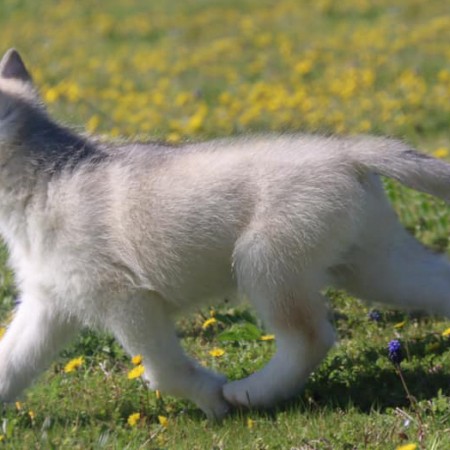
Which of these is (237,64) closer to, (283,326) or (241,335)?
(241,335)

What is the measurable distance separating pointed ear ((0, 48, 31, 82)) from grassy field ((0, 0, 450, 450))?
380mm

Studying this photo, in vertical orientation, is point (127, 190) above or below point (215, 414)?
above

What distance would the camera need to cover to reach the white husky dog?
4.16 metres

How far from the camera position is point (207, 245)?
4.27 metres

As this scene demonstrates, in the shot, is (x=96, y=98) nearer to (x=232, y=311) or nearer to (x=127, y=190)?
(x=232, y=311)

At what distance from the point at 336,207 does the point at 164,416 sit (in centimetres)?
109

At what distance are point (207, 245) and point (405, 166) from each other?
80cm

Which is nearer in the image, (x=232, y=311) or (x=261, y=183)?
(x=261, y=183)

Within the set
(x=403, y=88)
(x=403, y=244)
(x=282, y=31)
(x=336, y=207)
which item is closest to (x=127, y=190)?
(x=336, y=207)

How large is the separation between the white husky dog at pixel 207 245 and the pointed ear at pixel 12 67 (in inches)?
23.3

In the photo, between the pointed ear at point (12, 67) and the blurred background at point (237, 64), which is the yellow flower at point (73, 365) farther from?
the blurred background at point (237, 64)

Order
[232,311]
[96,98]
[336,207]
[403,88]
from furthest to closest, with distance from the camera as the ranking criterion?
[96,98] < [403,88] < [232,311] < [336,207]

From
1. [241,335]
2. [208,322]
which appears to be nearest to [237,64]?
[208,322]

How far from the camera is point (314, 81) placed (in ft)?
35.4
